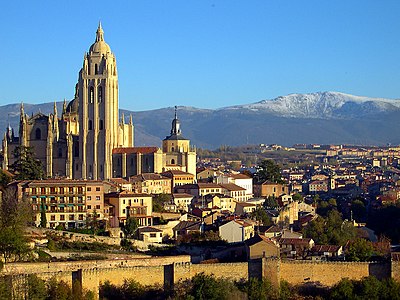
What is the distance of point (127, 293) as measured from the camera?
3025 cm

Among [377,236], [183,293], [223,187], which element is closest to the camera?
[183,293]

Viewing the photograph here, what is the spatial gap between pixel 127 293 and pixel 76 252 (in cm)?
492

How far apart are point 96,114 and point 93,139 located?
1.48 m

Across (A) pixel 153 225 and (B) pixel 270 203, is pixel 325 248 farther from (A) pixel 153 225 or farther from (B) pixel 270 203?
(B) pixel 270 203

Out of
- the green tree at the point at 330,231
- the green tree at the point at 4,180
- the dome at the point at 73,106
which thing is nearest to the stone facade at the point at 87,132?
the dome at the point at 73,106

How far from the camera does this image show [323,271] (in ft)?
104

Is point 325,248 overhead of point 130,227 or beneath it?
beneath

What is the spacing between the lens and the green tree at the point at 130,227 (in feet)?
130

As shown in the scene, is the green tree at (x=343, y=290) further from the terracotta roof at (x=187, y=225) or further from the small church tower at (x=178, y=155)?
the small church tower at (x=178, y=155)

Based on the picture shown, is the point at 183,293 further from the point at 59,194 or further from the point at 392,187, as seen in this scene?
the point at 392,187

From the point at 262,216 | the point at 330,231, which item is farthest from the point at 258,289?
the point at 262,216

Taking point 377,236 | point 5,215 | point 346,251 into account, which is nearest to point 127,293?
point 5,215

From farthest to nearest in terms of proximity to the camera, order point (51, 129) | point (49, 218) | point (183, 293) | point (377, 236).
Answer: point (51, 129) < point (377, 236) < point (49, 218) < point (183, 293)

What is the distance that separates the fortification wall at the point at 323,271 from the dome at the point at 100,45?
33420mm
